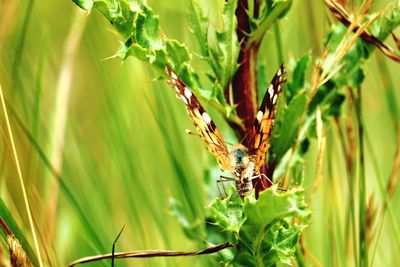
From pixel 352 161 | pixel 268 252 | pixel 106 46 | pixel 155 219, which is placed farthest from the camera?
pixel 106 46

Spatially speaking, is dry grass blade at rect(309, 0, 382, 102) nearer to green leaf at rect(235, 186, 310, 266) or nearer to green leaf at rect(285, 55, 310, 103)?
green leaf at rect(285, 55, 310, 103)

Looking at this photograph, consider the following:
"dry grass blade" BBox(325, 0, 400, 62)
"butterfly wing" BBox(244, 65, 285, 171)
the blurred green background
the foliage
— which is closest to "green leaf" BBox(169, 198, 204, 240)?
the blurred green background

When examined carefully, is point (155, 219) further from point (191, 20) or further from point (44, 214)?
point (191, 20)

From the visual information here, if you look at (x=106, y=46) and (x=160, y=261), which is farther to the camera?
(x=106, y=46)

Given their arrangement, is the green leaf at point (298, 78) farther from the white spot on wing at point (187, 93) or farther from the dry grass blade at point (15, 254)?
the dry grass blade at point (15, 254)

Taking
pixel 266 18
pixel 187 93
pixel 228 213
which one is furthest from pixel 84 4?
pixel 228 213

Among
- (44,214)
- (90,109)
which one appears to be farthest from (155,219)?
(90,109)

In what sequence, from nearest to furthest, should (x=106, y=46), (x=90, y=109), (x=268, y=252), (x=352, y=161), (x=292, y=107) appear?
(x=268, y=252), (x=292, y=107), (x=352, y=161), (x=106, y=46), (x=90, y=109)
